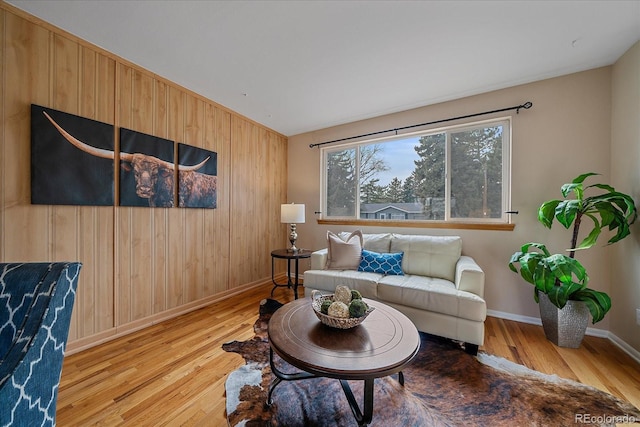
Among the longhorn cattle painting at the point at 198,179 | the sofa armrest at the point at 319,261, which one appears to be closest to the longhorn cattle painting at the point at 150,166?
the longhorn cattle painting at the point at 198,179

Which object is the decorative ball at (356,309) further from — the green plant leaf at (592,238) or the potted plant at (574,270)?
the green plant leaf at (592,238)

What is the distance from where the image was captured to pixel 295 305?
1655 mm

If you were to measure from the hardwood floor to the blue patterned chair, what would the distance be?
0.66 metres

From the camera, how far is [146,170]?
2.28 m

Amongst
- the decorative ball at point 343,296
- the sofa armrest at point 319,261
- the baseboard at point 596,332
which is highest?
the decorative ball at point 343,296

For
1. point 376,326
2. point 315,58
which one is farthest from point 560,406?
point 315,58

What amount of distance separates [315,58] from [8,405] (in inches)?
99.7

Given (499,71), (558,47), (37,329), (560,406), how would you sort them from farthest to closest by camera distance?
(499,71)
(558,47)
(560,406)
(37,329)

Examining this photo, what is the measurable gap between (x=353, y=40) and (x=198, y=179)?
2.13 metres

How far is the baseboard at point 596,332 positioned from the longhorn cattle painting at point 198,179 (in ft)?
11.4

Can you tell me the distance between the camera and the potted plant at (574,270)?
5.90 ft

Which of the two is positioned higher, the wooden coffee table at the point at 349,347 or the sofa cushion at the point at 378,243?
the sofa cushion at the point at 378,243

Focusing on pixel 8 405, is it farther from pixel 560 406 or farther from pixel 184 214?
pixel 560 406

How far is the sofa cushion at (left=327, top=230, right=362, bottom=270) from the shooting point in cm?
271
